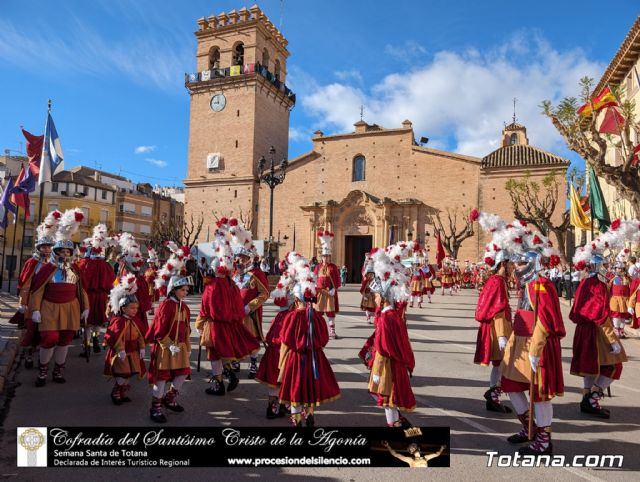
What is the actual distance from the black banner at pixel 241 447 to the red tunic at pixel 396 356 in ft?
0.97

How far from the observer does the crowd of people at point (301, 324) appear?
4812 mm

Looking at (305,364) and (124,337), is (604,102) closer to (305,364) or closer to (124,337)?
(305,364)

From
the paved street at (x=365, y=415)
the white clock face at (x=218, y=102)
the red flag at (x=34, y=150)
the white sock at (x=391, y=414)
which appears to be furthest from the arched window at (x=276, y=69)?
the white sock at (x=391, y=414)

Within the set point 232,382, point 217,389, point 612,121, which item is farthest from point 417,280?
point 217,389

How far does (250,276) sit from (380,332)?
119 inches

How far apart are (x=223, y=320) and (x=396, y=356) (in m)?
2.49

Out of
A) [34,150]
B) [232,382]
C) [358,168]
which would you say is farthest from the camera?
[358,168]

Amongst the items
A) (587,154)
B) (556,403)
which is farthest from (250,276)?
(587,154)

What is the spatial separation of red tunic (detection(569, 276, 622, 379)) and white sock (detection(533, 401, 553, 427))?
66.1 inches

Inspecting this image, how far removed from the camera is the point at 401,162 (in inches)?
1436

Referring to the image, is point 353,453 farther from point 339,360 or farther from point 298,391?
point 339,360

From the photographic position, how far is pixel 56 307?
22.7 ft

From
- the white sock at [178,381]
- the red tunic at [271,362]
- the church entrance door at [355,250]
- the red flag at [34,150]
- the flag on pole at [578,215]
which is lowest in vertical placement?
the white sock at [178,381]

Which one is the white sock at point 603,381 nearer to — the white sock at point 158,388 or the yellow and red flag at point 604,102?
the white sock at point 158,388
